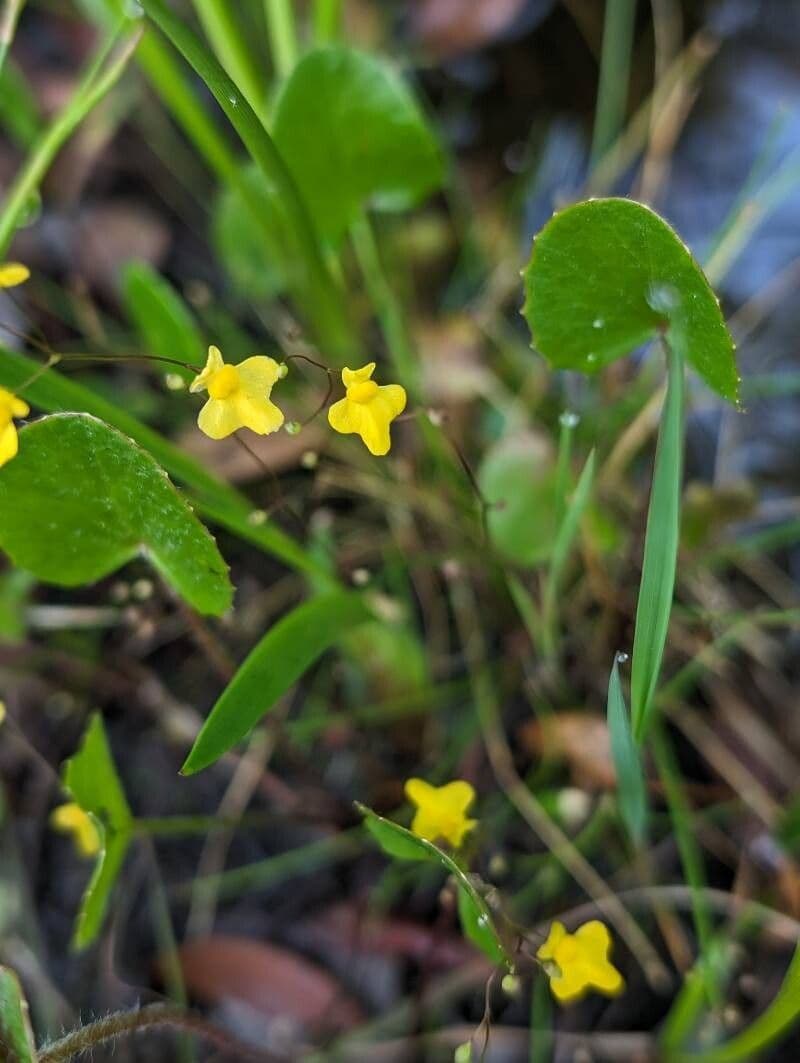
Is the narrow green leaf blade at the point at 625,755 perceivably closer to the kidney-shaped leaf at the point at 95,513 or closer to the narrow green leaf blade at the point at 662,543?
the narrow green leaf blade at the point at 662,543

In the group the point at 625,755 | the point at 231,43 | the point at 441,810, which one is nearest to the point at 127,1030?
the point at 441,810

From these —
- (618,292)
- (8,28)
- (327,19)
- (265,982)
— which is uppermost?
(8,28)

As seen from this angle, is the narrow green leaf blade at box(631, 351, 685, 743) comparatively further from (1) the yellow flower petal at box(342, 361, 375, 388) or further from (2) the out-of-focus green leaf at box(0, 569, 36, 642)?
(2) the out-of-focus green leaf at box(0, 569, 36, 642)

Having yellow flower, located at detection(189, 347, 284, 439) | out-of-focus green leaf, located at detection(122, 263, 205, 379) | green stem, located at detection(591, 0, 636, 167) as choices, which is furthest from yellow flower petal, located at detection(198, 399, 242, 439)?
green stem, located at detection(591, 0, 636, 167)

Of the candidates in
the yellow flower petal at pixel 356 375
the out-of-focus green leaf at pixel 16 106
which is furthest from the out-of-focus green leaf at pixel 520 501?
the out-of-focus green leaf at pixel 16 106

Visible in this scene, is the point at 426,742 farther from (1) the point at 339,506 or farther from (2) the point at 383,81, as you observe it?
(2) the point at 383,81

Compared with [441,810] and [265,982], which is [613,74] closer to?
[441,810]
